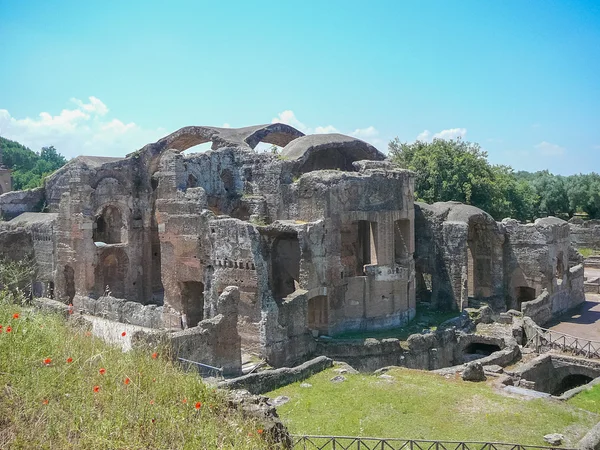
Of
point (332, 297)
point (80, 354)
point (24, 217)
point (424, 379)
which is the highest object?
→ point (24, 217)

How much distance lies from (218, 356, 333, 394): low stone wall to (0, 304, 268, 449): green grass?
208 inches

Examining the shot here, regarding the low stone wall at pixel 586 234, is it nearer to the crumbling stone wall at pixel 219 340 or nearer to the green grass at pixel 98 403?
the crumbling stone wall at pixel 219 340

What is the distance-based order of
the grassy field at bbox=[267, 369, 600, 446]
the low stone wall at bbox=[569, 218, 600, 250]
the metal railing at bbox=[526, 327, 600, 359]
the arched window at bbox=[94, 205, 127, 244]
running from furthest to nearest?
the low stone wall at bbox=[569, 218, 600, 250], the arched window at bbox=[94, 205, 127, 244], the metal railing at bbox=[526, 327, 600, 359], the grassy field at bbox=[267, 369, 600, 446]

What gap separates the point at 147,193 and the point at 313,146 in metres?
8.27

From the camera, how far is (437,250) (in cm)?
2422

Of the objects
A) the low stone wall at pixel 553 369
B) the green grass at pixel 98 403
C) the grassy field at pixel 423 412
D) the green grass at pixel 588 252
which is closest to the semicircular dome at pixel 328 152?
the grassy field at pixel 423 412

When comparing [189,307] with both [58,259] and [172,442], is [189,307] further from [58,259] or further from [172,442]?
[172,442]

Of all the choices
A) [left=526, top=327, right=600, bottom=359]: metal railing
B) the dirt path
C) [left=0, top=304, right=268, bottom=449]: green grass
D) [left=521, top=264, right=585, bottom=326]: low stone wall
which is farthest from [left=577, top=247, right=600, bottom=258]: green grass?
[left=0, top=304, right=268, bottom=449]: green grass

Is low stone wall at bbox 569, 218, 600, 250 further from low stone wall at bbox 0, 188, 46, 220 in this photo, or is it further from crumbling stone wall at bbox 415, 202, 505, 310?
low stone wall at bbox 0, 188, 46, 220

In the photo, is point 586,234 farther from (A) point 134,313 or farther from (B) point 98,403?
(B) point 98,403

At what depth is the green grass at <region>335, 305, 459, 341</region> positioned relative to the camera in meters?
19.7

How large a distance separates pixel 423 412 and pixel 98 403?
25.8ft

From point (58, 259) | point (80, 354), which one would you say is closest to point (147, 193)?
point (58, 259)

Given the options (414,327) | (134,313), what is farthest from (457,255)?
(134,313)
